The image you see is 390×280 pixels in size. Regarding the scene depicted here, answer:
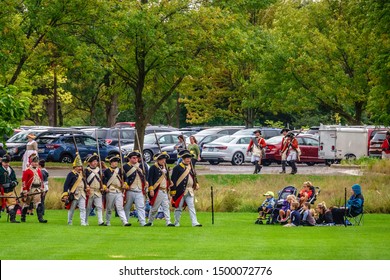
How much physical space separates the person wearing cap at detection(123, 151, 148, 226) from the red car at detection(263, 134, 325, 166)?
2458 centimetres

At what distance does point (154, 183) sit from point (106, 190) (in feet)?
3.92

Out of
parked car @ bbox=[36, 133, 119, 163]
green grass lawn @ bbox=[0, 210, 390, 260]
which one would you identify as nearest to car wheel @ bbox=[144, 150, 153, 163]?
parked car @ bbox=[36, 133, 119, 163]

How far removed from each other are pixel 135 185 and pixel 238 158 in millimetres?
25839

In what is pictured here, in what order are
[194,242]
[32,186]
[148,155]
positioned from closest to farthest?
[194,242]
[32,186]
[148,155]

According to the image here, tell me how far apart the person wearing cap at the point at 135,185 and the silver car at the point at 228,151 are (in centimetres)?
2509

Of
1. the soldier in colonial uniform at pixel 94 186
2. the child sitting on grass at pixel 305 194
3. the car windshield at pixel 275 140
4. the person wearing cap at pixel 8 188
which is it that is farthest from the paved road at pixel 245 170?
the soldier in colonial uniform at pixel 94 186

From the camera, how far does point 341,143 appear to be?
5406 cm

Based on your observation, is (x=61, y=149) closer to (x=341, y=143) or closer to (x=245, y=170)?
(x=245, y=170)

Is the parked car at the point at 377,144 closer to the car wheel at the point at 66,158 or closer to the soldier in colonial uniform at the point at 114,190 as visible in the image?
the car wheel at the point at 66,158

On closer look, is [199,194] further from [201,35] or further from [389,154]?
[389,154]

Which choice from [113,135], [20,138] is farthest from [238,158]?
[20,138]

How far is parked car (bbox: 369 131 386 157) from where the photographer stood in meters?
54.5

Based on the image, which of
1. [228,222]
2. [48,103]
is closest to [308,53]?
[48,103]

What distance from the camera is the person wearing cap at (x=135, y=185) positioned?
1088 inches
